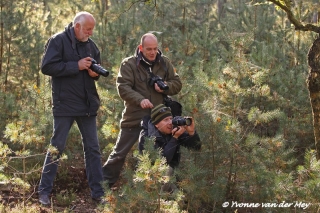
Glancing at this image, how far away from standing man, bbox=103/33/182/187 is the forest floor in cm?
73

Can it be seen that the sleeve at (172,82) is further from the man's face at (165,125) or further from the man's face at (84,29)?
the man's face at (84,29)

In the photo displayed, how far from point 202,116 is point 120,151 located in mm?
1410

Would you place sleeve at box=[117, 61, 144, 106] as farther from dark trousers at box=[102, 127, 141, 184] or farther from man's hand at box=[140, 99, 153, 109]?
dark trousers at box=[102, 127, 141, 184]

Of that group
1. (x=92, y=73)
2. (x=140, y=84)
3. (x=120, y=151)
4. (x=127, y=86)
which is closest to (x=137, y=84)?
(x=140, y=84)

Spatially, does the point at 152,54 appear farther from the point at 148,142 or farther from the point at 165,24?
the point at 165,24

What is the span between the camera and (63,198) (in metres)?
5.45

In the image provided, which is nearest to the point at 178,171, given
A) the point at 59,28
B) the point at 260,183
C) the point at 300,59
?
the point at 260,183

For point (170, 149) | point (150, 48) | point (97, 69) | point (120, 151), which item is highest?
point (150, 48)

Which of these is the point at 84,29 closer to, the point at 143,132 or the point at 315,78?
the point at 143,132

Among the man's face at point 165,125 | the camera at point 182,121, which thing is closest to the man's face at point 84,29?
the man's face at point 165,125

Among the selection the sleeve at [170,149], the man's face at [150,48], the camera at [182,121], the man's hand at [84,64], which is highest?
the man's face at [150,48]

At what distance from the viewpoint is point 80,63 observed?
5.08 metres

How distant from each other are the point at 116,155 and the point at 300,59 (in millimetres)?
5114

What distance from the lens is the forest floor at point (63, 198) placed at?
492cm
